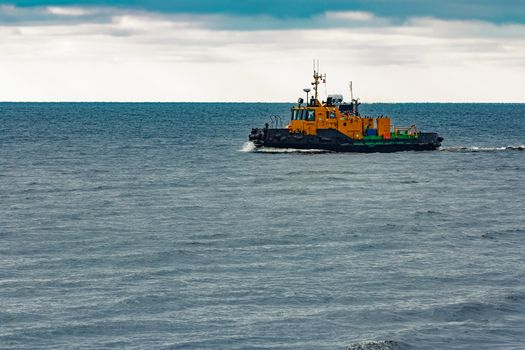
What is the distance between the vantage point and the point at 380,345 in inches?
838

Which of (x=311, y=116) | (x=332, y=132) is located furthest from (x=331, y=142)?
(x=311, y=116)

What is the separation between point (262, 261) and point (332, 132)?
1824 inches

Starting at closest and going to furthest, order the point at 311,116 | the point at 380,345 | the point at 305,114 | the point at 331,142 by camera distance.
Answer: the point at 380,345 → the point at 331,142 → the point at 305,114 → the point at 311,116

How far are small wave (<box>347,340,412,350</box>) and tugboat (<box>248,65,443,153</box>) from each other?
5484cm

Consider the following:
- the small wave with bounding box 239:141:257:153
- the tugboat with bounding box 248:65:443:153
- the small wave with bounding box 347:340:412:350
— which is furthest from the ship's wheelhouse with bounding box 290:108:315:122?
the small wave with bounding box 347:340:412:350

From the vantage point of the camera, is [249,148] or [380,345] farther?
[249,148]

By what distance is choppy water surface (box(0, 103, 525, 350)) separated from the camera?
22609mm

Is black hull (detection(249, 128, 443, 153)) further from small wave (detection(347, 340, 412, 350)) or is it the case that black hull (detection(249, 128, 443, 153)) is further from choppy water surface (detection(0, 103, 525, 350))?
small wave (detection(347, 340, 412, 350))

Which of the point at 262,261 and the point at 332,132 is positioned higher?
the point at 332,132

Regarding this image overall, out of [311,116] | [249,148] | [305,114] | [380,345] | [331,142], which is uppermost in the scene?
[305,114]

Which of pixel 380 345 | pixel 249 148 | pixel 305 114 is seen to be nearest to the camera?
pixel 380 345

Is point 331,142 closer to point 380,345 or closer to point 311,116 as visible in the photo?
point 311,116

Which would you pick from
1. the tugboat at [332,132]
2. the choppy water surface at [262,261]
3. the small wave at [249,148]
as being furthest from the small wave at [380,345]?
the small wave at [249,148]

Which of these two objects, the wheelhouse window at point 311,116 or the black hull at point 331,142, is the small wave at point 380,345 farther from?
the wheelhouse window at point 311,116
